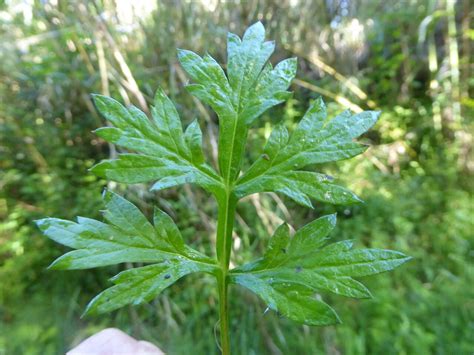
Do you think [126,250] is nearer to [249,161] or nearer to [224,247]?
[224,247]

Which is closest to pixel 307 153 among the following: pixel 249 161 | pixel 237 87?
pixel 237 87

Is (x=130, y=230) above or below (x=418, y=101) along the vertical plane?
below

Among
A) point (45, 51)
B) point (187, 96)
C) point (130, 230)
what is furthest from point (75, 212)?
point (130, 230)

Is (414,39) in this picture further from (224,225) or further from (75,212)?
(224,225)

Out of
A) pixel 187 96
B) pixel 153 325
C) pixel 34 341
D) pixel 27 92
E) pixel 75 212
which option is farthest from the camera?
pixel 27 92

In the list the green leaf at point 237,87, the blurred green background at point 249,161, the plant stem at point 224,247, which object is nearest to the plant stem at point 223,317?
the plant stem at point 224,247

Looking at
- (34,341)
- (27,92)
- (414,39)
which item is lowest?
(34,341)

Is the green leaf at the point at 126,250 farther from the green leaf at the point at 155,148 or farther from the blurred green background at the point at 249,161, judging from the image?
the blurred green background at the point at 249,161
